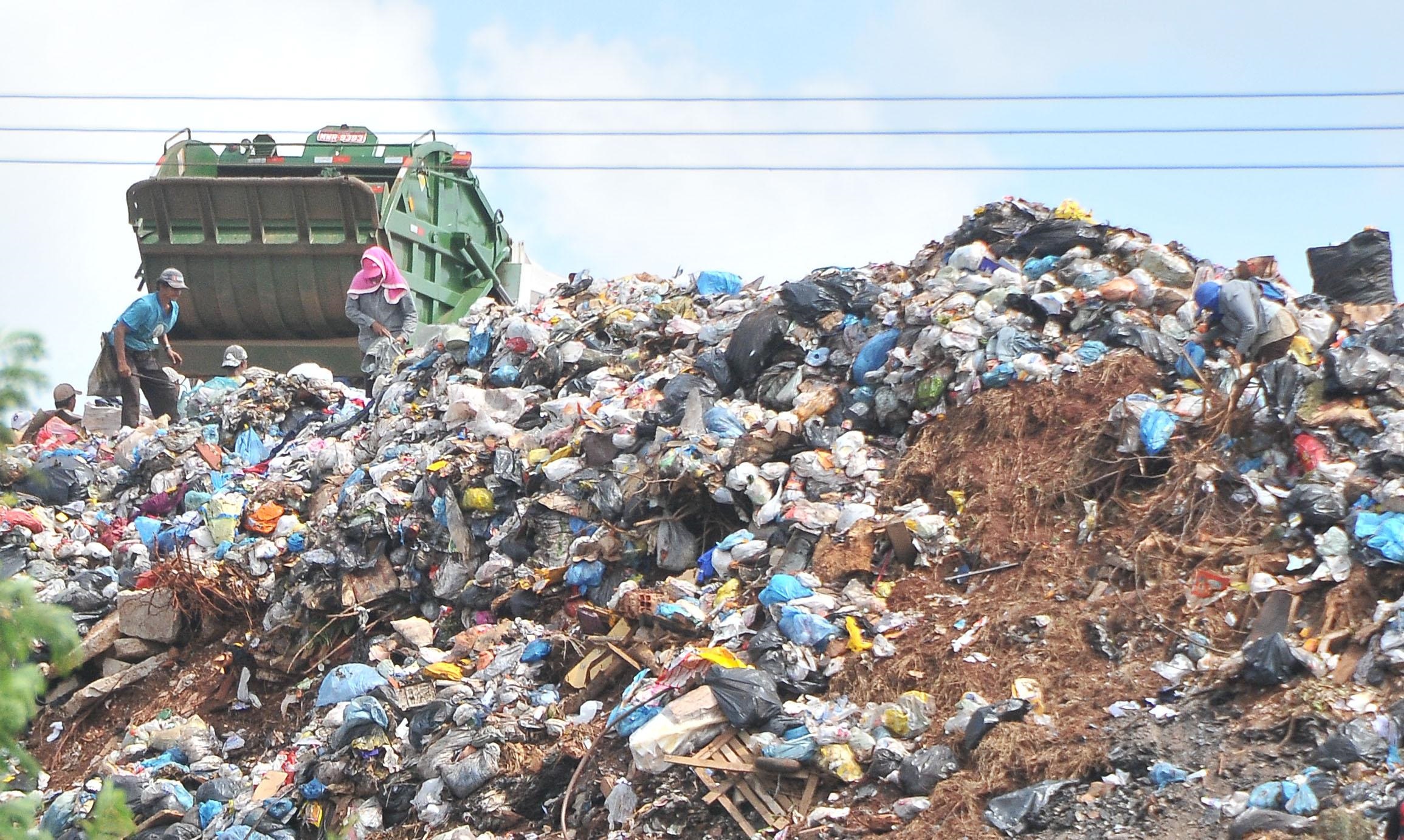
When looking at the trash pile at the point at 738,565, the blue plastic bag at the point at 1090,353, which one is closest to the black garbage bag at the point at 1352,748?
the trash pile at the point at 738,565

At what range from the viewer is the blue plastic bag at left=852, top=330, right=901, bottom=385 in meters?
6.21

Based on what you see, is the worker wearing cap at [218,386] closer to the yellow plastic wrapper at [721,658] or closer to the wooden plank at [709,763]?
the yellow plastic wrapper at [721,658]

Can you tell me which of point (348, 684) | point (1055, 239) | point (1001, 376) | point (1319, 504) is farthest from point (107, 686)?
point (1319, 504)

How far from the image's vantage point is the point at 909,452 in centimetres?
573

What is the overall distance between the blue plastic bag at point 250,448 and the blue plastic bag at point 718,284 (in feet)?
9.25

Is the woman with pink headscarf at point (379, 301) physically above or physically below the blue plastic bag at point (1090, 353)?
above

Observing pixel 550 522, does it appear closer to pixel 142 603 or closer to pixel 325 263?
pixel 142 603

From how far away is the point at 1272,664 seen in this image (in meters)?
4.03

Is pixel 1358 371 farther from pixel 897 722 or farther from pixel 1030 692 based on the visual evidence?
pixel 897 722

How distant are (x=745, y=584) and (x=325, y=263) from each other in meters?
5.67

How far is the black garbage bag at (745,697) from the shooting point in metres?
4.47

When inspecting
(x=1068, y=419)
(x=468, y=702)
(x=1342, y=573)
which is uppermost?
(x=1068, y=419)

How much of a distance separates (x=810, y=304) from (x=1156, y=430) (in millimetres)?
2024

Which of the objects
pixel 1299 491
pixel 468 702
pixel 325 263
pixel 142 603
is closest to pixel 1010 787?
pixel 1299 491
